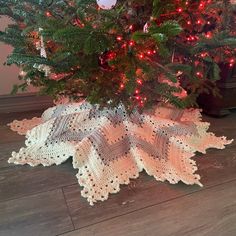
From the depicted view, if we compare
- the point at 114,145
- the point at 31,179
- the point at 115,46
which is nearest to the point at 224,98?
the point at 114,145

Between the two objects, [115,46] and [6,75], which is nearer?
[115,46]

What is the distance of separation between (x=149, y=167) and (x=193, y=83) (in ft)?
1.52

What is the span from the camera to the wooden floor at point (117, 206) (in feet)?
2.68

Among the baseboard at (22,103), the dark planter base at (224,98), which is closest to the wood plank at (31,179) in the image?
the baseboard at (22,103)

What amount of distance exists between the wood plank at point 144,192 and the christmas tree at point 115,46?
0.92ft

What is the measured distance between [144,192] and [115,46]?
51 centimetres

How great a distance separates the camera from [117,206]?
90 cm

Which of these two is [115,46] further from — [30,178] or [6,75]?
[6,75]

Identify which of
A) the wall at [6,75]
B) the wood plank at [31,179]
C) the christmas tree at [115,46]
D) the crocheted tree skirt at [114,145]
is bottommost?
the wood plank at [31,179]

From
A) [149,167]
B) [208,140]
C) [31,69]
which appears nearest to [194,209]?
[149,167]

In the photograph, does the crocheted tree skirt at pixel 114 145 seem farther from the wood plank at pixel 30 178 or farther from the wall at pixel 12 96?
the wall at pixel 12 96

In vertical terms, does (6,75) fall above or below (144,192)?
above

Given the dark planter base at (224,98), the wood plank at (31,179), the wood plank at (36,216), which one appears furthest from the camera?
the dark planter base at (224,98)

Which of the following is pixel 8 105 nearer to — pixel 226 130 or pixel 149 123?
pixel 149 123
